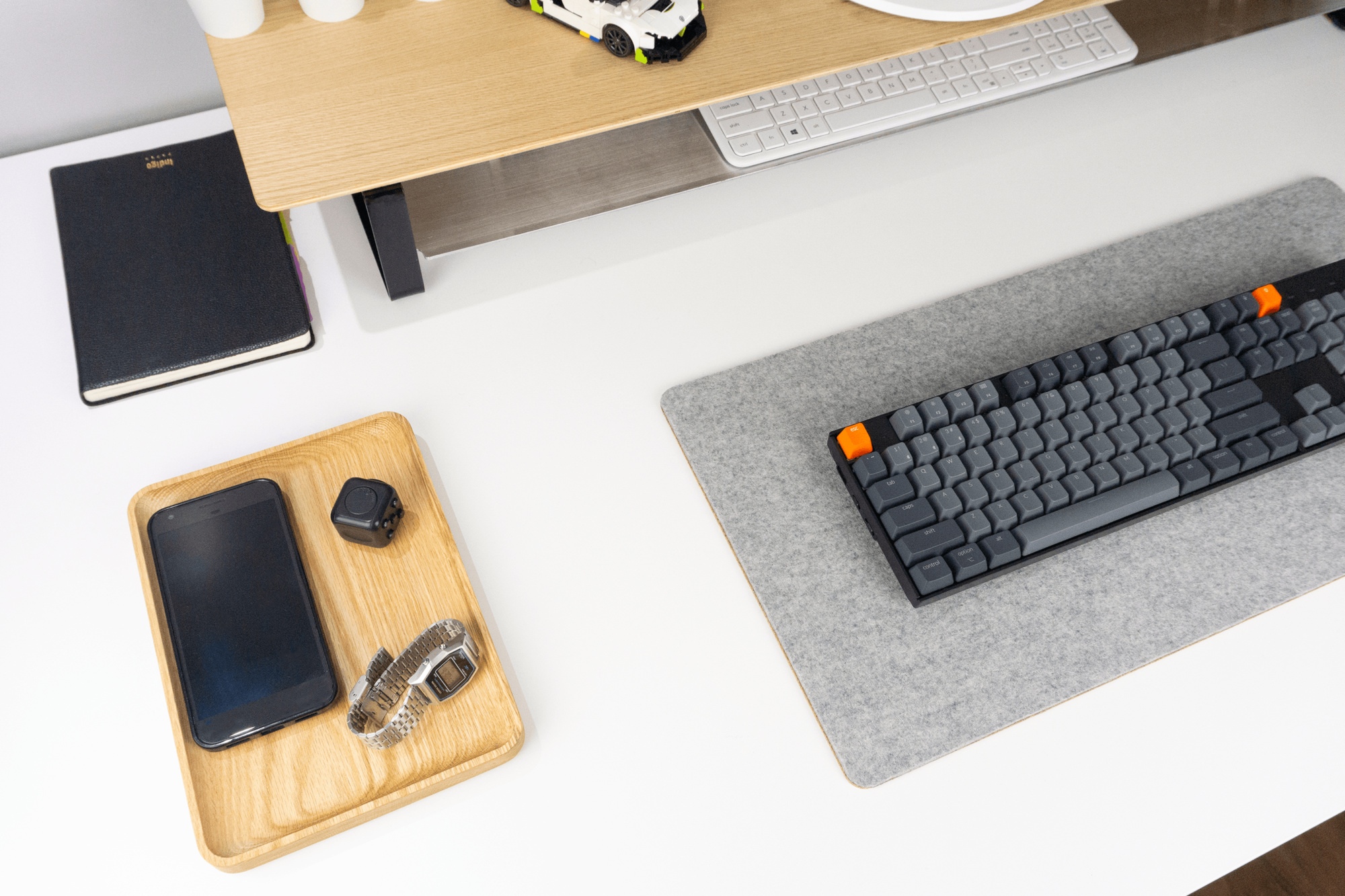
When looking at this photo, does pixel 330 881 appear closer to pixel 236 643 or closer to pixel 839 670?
pixel 236 643

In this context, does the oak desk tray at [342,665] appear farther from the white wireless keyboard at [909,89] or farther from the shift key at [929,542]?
the white wireless keyboard at [909,89]

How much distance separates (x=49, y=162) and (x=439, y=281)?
0.36 meters

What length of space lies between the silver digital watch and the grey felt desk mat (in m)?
0.19

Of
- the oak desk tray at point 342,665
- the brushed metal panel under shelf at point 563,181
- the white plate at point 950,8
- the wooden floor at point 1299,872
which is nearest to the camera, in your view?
the oak desk tray at point 342,665

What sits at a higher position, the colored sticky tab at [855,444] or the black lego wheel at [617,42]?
the black lego wheel at [617,42]

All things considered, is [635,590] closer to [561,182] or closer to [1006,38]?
[561,182]

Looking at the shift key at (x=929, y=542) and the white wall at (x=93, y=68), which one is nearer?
the shift key at (x=929, y=542)

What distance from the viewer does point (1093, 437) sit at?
25.4 inches

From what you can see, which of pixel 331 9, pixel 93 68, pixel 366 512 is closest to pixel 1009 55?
pixel 331 9

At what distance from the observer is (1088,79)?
87 centimetres

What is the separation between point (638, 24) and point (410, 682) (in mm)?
426

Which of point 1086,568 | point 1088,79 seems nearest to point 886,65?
point 1088,79

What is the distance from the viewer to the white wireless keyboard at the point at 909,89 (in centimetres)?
77

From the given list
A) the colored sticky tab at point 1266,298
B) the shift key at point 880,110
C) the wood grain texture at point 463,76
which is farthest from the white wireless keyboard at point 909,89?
the colored sticky tab at point 1266,298
